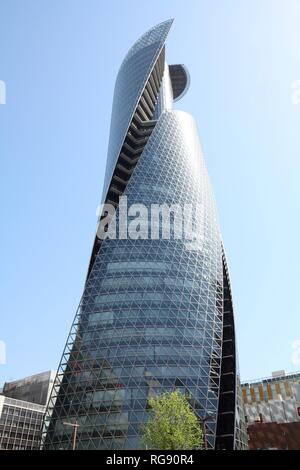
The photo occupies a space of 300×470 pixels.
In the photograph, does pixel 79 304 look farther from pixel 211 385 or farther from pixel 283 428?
pixel 283 428

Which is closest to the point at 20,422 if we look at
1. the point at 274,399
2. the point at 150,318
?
the point at 150,318

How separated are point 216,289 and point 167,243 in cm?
1166

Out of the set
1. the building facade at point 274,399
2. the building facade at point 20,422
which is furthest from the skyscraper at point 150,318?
the building facade at point 274,399

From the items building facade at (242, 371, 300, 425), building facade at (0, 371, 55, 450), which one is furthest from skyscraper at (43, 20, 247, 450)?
building facade at (242, 371, 300, 425)

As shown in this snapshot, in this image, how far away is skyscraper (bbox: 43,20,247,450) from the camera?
5084 cm

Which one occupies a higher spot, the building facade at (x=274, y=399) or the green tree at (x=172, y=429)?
the building facade at (x=274, y=399)

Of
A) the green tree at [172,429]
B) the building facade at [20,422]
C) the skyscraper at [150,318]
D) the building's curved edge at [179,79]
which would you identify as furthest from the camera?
the building's curved edge at [179,79]

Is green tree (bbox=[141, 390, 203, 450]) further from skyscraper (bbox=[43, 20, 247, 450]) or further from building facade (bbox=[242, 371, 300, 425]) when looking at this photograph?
building facade (bbox=[242, 371, 300, 425])

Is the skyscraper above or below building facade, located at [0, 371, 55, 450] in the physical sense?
above

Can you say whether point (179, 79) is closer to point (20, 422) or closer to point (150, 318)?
point (150, 318)

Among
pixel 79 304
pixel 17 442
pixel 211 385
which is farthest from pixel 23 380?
pixel 211 385

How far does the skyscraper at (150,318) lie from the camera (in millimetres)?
50844

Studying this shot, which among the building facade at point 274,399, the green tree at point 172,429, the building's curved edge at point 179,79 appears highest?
the building's curved edge at point 179,79

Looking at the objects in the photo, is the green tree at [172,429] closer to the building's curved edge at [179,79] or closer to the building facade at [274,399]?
the building facade at [274,399]
